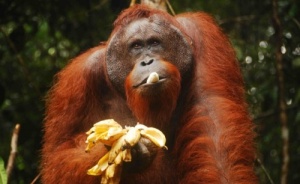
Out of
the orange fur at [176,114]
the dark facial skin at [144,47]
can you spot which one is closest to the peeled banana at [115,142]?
the orange fur at [176,114]

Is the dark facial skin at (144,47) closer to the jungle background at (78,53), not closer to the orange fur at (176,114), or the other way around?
the orange fur at (176,114)

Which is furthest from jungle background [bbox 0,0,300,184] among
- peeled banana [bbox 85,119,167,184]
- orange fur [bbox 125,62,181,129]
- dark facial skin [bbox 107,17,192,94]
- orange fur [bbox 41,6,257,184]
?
peeled banana [bbox 85,119,167,184]

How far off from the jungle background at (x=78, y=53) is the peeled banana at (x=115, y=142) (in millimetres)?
1801

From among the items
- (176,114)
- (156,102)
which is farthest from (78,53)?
(156,102)

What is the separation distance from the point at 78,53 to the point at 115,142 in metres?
2.98

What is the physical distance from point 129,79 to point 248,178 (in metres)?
0.93

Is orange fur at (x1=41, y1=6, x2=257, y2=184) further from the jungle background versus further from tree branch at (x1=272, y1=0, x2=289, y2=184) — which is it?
the jungle background

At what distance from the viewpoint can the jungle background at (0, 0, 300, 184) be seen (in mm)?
5914

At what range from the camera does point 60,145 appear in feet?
15.0

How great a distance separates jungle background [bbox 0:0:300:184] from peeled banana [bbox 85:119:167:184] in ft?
5.91

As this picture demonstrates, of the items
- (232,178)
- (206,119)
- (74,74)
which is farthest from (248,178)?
(74,74)

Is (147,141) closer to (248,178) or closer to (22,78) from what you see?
(248,178)

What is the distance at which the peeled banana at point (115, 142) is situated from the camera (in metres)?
3.74

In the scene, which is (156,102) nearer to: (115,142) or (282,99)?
(115,142)
